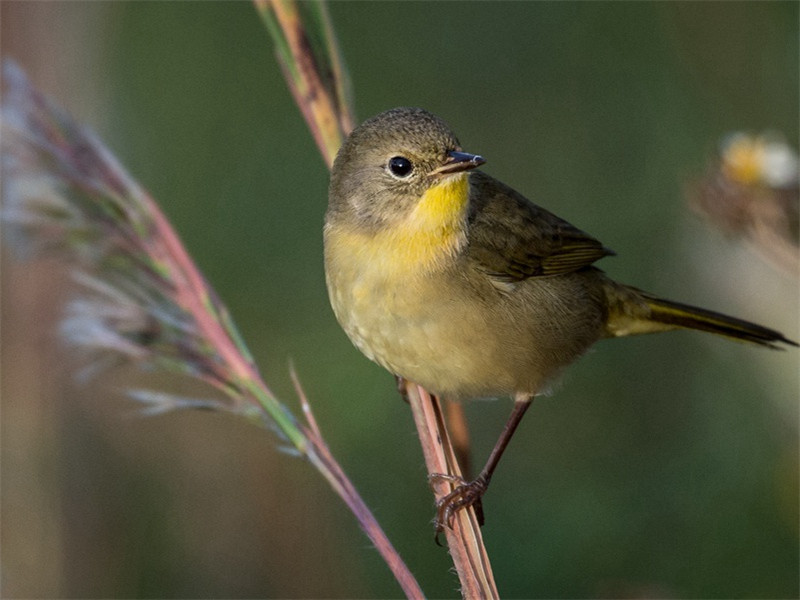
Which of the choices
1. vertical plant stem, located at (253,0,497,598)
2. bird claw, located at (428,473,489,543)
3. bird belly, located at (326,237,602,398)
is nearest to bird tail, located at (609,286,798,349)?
bird belly, located at (326,237,602,398)

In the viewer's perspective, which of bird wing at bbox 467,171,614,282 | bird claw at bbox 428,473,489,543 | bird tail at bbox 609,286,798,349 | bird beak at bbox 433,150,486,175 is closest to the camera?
bird claw at bbox 428,473,489,543

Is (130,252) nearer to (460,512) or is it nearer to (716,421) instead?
(460,512)

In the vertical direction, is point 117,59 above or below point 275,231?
above

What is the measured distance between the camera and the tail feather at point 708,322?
11.3 ft

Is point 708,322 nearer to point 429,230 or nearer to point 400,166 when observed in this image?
point 429,230

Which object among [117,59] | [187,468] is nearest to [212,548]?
[187,468]

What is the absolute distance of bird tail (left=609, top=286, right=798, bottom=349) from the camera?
139 inches

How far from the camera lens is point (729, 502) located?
12.0 ft

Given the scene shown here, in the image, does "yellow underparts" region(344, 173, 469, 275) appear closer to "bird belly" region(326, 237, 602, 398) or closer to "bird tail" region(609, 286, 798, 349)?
"bird belly" region(326, 237, 602, 398)

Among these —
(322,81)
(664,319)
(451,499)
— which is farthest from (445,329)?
(664,319)

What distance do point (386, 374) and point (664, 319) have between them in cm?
147

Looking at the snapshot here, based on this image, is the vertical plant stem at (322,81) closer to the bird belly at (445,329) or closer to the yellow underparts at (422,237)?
the bird belly at (445,329)

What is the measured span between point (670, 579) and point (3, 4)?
2914 mm

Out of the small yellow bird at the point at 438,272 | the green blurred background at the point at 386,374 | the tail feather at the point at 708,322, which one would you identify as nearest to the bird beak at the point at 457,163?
the small yellow bird at the point at 438,272
